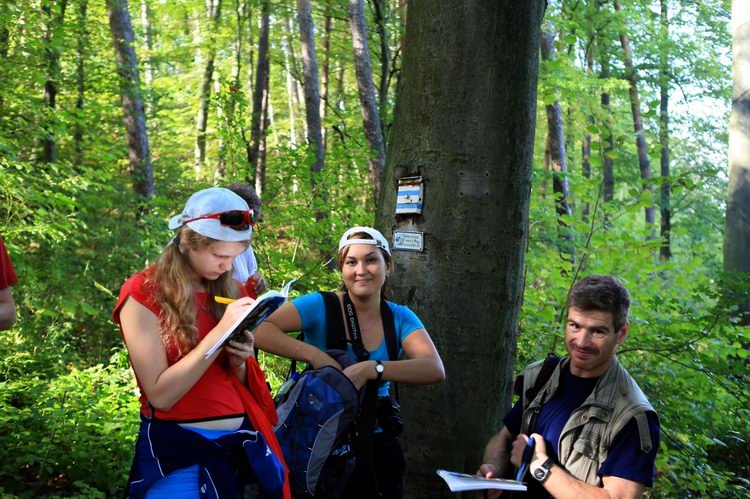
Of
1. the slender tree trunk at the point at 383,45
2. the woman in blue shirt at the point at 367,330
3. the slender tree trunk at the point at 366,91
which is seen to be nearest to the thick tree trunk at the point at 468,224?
the woman in blue shirt at the point at 367,330

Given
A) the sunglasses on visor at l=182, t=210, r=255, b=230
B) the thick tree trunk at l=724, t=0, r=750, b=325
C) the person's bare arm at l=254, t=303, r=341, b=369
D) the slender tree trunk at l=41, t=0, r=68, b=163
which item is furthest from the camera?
the thick tree trunk at l=724, t=0, r=750, b=325

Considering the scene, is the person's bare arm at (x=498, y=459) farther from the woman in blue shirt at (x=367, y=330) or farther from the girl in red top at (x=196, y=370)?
the girl in red top at (x=196, y=370)

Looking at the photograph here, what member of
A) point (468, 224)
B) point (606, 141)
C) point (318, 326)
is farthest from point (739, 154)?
point (318, 326)

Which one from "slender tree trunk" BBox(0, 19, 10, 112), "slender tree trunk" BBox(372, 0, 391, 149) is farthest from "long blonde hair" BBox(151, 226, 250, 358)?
"slender tree trunk" BBox(372, 0, 391, 149)

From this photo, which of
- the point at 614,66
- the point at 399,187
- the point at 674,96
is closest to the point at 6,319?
the point at 399,187

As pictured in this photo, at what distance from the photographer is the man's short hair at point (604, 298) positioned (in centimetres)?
269

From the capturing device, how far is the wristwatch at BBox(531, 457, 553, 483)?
8.23 ft

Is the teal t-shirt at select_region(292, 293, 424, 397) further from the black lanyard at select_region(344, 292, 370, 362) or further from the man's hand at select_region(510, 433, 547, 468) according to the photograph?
the man's hand at select_region(510, 433, 547, 468)

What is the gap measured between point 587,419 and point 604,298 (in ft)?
1.62

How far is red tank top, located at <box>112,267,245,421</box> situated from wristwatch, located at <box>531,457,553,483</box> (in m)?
1.15

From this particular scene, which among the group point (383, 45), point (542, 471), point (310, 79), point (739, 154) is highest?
point (383, 45)

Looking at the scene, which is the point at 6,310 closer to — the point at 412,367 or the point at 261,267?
the point at 412,367

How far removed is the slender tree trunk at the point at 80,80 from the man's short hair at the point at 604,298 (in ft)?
23.6

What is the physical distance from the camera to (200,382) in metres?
2.46
